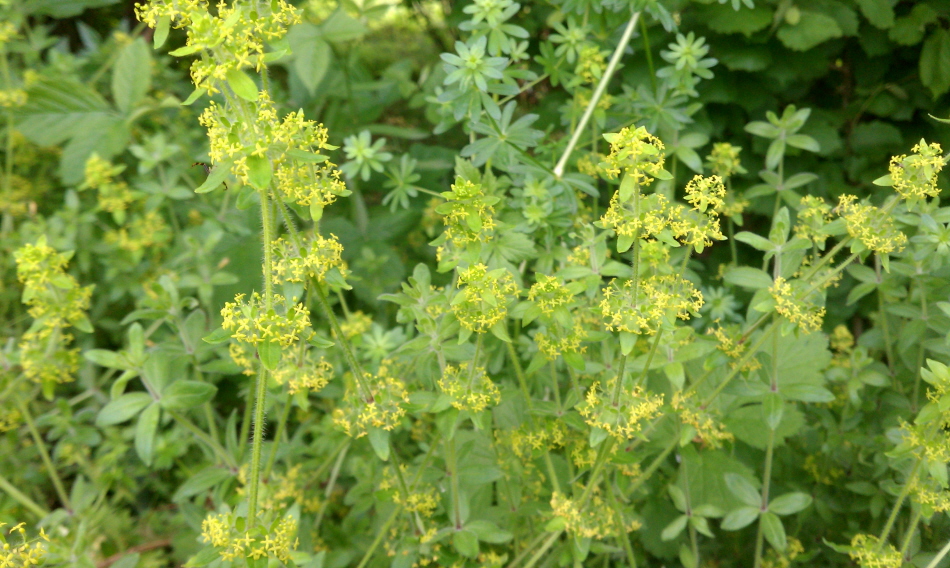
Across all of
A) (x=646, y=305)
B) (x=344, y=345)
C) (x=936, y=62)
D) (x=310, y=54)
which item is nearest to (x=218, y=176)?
(x=344, y=345)

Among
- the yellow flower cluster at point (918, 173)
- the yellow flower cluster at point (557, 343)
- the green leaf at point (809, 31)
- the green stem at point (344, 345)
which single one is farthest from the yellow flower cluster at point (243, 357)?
the green leaf at point (809, 31)

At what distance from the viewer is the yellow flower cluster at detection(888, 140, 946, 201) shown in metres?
1.30

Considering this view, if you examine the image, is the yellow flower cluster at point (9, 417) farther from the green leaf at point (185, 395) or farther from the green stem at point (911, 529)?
the green stem at point (911, 529)

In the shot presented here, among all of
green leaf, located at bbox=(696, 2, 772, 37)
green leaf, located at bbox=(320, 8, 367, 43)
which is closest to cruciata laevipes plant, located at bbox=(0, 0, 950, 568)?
green leaf, located at bbox=(696, 2, 772, 37)

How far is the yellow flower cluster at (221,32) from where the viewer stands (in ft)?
3.51

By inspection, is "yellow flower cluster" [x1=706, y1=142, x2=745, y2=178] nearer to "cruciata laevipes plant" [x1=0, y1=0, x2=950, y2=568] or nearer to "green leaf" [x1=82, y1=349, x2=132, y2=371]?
"cruciata laevipes plant" [x1=0, y1=0, x2=950, y2=568]

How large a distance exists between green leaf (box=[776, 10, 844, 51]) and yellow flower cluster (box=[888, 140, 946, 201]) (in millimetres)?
1227

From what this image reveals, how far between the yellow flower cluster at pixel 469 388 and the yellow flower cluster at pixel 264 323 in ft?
1.11

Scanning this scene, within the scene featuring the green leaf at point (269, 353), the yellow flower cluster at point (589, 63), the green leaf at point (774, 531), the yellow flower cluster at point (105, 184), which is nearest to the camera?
the green leaf at point (269, 353)

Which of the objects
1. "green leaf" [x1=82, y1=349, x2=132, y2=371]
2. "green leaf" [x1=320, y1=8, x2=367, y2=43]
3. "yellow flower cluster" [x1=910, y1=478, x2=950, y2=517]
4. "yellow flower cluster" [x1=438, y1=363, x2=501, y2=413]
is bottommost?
"yellow flower cluster" [x1=910, y1=478, x2=950, y2=517]

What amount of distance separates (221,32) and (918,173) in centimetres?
128

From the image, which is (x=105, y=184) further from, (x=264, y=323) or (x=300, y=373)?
(x=264, y=323)

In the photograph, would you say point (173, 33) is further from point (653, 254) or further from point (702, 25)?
point (653, 254)

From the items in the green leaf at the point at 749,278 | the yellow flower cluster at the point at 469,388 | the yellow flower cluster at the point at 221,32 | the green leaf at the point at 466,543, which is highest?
the yellow flower cluster at the point at 221,32
